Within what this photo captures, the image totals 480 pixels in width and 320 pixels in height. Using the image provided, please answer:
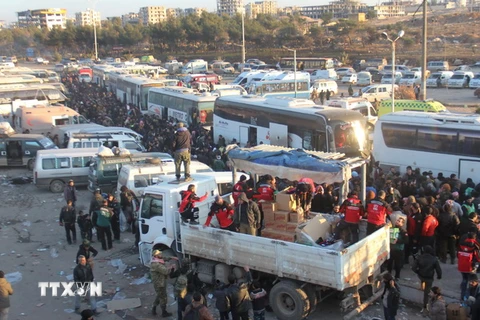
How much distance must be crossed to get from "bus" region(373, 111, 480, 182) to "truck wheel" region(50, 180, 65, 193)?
1074 cm

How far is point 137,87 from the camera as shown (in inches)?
1426

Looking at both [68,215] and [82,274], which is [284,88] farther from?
[82,274]

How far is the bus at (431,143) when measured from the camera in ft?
51.9

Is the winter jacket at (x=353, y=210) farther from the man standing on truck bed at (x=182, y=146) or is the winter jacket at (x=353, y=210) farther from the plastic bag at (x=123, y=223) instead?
the plastic bag at (x=123, y=223)

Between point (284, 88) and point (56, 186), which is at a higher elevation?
point (284, 88)

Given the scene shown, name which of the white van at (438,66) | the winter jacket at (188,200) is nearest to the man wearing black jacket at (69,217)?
the winter jacket at (188,200)

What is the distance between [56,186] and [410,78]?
35.1m

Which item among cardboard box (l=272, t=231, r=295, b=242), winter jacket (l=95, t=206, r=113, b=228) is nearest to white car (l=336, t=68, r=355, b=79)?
winter jacket (l=95, t=206, r=113, b=228)

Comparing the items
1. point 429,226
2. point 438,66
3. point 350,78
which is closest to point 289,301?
point 429,226

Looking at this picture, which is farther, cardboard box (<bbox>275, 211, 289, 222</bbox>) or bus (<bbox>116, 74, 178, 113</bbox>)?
bus (<bbox>116, 74, 178, 113</bbox>)

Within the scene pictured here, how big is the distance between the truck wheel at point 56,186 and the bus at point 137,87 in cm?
1649

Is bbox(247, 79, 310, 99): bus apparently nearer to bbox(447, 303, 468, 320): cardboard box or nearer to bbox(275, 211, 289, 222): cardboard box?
bbox(275, 211, 289, 222): cardboard box

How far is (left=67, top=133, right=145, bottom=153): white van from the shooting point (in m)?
21.4

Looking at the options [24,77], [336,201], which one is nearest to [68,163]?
[336,201]
